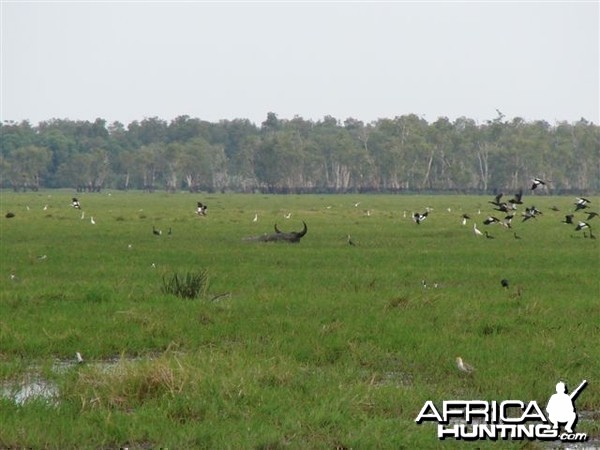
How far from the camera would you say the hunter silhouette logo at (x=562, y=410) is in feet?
26.0

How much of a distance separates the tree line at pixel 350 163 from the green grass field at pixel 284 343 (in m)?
98.7

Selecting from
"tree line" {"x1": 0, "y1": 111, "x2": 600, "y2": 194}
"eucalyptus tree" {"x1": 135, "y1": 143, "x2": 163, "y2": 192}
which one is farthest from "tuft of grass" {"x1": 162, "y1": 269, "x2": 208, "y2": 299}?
"eucalyptus tree" {"x1": 135, "y1": 143, "x2": 163, "y2": 192}

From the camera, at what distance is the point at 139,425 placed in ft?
25.7

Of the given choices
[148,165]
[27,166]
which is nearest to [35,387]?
[27,166]

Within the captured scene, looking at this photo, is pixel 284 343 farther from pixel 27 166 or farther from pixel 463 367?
pixel 27 166

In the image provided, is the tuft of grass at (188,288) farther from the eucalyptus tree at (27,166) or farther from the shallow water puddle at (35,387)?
the eucalyptus tree at (27,166)

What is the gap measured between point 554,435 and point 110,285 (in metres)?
10.3

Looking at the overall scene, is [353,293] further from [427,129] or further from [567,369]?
[427,129]

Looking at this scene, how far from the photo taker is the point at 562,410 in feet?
26.7

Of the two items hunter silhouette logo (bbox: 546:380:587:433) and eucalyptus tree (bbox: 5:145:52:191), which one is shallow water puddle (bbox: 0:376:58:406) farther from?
eucalyptus tree (bbox: 5:145:52:191)

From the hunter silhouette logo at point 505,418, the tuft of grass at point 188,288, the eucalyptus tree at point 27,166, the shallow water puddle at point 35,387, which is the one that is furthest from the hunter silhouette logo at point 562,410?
the eucalyptus tree at point 27,166

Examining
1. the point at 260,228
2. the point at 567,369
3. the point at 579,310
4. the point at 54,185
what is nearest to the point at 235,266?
the point at 579,310

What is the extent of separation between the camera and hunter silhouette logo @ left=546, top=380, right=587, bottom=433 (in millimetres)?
7914

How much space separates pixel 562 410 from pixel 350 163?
116320 millimetres
